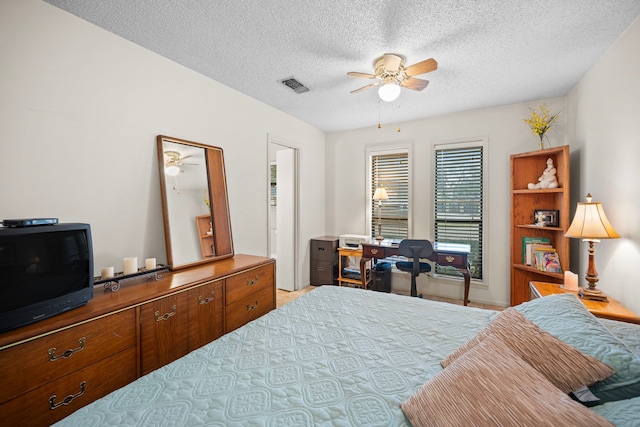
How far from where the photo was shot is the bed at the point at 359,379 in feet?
2.85

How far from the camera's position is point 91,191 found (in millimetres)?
1968

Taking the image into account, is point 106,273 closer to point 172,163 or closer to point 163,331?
point 163,331

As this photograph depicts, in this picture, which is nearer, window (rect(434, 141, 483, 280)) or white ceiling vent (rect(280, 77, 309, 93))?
white ceiling vent (rect(280, 77, 309, 93))

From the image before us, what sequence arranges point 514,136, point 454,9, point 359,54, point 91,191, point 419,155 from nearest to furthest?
1. point 454,9
2. point 91,191
3. point 359,54
4. point 514,136
5. point 419,155

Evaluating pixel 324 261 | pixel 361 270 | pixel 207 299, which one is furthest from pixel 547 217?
pixel 207 299

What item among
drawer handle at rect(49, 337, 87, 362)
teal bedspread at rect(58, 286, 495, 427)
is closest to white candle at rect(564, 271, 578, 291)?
teal bedspread at rect(58, 286, 495, 427)

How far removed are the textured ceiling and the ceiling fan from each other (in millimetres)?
77

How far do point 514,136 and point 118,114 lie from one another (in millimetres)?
4335

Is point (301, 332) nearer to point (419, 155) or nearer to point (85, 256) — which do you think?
point (85, 256)

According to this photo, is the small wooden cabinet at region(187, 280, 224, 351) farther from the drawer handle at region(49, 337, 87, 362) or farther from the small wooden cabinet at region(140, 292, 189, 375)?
the drawer handle at region(49, 337, 87, 362)

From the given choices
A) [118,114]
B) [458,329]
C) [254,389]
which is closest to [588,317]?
[458,329]

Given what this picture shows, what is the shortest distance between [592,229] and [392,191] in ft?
8.36

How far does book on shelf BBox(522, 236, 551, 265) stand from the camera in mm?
3174

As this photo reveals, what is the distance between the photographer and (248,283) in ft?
8.41
